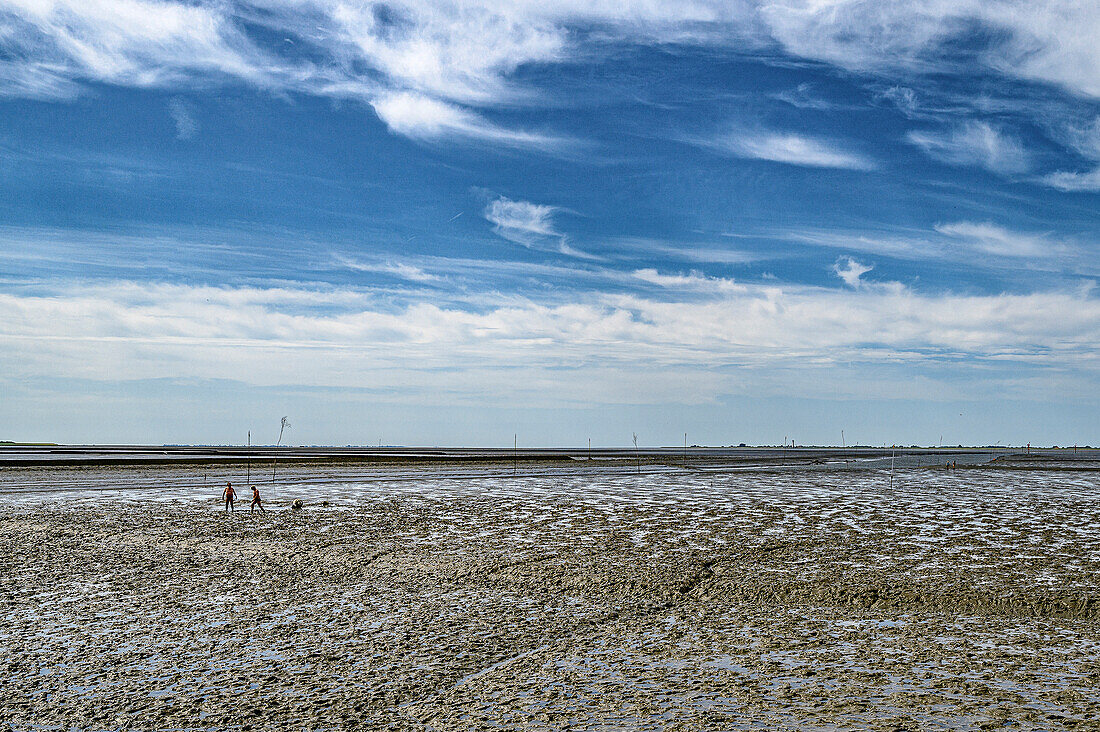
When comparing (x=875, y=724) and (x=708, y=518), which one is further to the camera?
(x=708, y=518)

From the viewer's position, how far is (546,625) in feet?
41.2

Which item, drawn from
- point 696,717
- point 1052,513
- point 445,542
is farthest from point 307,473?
point 696,717

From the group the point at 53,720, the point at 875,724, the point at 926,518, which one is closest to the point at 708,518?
the point at 926,518

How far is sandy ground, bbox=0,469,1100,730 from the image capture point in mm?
8906

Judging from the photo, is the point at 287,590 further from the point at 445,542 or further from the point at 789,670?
the point at 789,670

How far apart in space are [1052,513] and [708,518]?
12.4m

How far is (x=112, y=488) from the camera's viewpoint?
132ft

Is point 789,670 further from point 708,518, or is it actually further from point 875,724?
point 708,518

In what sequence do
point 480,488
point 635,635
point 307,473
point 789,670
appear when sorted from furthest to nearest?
1. point 307,473
2. point 480,488
3. point 635,635
4. point 789,670

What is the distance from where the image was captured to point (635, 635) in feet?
39.5

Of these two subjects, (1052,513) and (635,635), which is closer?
(635,635)

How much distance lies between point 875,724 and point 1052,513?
1020 inches

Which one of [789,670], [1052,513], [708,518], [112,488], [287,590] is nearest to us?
[789,670]

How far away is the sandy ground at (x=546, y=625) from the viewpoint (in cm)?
891
